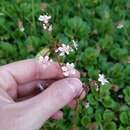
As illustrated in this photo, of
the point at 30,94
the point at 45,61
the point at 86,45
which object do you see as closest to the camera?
the point at 45,61

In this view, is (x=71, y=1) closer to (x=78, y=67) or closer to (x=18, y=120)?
(x=78, y=67)

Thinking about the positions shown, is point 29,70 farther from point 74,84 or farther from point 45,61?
point 74,84

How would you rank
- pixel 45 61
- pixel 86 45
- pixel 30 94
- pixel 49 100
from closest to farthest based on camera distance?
pixel 49 100 < pixel 45 61 < pixel 30 94 < pixel 86 45

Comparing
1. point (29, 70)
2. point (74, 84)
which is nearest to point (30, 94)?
point (29, 70)

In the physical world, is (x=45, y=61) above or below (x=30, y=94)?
above

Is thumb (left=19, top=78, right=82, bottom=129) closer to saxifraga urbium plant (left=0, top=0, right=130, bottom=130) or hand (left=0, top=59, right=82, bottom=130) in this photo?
hand (left=0, top=59, right=82, bottom=130)

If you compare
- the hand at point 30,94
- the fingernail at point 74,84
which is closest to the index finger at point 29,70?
the hand at point 30,94

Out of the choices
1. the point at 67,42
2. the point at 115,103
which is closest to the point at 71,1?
the point at 67,42
